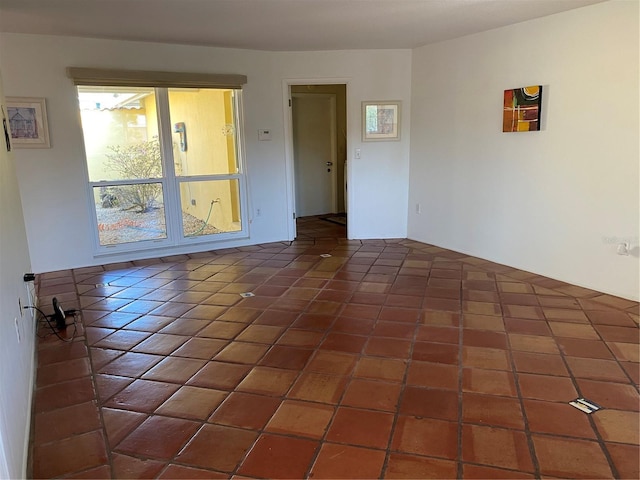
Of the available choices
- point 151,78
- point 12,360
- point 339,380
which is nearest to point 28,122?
point 151,78

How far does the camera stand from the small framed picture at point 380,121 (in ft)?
17.9

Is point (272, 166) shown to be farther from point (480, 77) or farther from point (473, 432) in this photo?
point (473, 432)

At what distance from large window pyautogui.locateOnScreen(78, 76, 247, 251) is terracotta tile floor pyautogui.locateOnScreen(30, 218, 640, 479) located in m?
1.08

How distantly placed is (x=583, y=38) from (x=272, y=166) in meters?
3.46

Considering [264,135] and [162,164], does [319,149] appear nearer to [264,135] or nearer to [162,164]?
[264,135]

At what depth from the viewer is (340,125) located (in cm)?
759

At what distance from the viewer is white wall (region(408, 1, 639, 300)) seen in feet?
11.2

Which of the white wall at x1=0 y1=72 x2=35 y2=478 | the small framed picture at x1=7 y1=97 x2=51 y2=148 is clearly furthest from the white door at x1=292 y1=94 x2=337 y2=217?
the white wall at x1=0 y1=72 x2=35 y2=478

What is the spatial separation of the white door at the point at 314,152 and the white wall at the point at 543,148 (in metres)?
2.42

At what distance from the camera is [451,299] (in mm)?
3590

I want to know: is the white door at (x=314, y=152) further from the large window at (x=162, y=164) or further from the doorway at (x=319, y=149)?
the large window at (x=162, y=164)

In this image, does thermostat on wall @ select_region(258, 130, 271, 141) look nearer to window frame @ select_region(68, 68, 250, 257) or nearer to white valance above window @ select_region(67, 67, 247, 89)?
window frame @ select_region(68, 68, 250, 257)

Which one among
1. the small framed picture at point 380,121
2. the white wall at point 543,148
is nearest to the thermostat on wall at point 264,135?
the small framed picture at point 380,121

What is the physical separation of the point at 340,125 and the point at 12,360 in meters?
6.43
